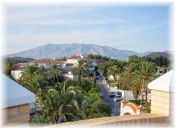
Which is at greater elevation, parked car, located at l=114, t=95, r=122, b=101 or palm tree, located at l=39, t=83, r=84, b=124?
palm tree, located at l=39, t=83, r=84, b=124

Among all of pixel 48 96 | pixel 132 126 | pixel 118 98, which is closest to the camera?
pixel 132 126

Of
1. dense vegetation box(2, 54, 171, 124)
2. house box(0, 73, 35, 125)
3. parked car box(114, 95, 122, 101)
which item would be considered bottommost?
parked car box(114, 95, 122, 101)

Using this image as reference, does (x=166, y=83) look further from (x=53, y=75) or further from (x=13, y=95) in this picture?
(x=53, y=75)

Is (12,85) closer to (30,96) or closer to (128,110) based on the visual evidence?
(30,96)

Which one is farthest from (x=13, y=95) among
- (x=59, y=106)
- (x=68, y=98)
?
(x=68, y=98)

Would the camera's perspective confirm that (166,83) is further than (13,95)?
Yes

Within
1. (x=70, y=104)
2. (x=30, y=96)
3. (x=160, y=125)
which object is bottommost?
(x=70, y=104)

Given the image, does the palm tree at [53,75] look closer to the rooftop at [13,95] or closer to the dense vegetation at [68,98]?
the dense vegetation at [68,98]

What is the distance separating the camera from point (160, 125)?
3.93m

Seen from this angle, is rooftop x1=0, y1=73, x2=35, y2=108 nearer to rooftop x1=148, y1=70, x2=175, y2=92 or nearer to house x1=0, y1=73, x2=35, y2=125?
house x1=0, y1=73, x2=35, y2=125

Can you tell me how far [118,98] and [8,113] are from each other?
30175 mm

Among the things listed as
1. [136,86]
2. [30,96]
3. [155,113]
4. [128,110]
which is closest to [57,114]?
[128,110]

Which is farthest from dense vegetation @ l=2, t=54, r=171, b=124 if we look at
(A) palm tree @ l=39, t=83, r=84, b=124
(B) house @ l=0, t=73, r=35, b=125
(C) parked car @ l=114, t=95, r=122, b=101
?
(B) house @ l=0, t=73, r=35, b=125

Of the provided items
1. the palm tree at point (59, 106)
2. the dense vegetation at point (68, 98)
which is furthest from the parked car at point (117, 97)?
the palm tree at point (59, 106)
